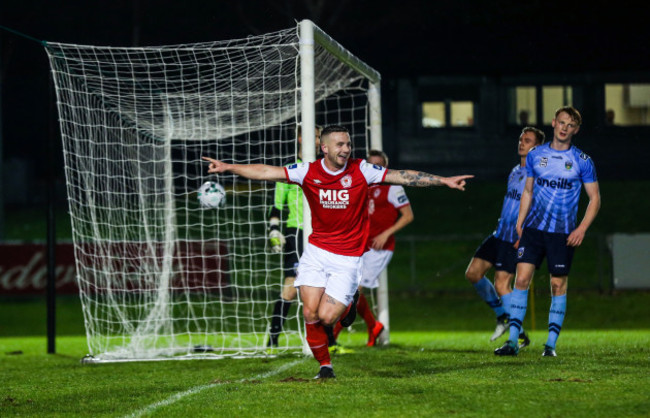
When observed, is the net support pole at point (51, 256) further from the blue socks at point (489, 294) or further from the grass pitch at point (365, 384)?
the blue socks at point (489, 294)

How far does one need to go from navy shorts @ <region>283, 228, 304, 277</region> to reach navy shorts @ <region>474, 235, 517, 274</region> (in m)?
1.93

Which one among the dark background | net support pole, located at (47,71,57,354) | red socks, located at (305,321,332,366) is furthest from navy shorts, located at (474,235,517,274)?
the dark background

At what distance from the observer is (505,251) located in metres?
8.86

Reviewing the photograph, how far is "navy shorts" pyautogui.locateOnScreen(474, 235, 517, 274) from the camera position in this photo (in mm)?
8812

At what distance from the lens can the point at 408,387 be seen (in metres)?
5.99

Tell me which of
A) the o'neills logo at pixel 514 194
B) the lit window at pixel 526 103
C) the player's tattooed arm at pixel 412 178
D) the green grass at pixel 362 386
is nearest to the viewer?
the green grass at pixel 362 386

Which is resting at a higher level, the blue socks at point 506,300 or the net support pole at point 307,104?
the net support pole at point 307,104

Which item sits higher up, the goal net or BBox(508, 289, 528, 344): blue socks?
the goal net

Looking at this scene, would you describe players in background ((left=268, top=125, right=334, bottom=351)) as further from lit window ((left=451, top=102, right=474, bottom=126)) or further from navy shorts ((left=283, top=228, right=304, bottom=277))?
lit window ((left=451, top=102, right=474, bottom=126))

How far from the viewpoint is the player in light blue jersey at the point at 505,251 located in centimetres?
866

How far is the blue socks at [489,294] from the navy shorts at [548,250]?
1540 mm

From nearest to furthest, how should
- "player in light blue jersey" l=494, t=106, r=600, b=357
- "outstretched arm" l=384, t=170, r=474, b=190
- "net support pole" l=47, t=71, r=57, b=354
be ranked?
"outstretched arm" l=384, t=170, r=474, b=190, "player in light blue jersey" l=494, t=106, r=600, b=357, "net support pole" l=47, t=71, r=57, b=354

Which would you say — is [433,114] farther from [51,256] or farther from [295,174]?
[295,174]

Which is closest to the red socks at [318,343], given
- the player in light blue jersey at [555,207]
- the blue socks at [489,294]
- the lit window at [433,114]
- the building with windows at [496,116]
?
the player in light blue jersey at [555,207]
